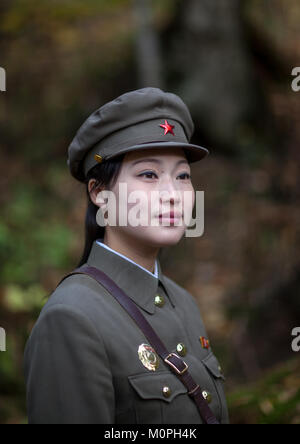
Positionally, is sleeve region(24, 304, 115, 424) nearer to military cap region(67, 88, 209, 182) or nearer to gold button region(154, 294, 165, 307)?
gold button region(154, 294, 165, 307)

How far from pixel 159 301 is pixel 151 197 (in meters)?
0.50

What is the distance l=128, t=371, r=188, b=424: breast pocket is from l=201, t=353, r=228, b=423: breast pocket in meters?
0.18

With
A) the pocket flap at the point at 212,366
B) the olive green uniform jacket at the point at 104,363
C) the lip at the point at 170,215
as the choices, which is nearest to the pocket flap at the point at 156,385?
the olive green uniform jacket at the point at 104,363

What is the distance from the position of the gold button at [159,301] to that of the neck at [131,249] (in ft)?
0.48

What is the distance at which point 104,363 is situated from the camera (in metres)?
1.90

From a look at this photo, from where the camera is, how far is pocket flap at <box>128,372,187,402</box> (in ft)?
6.37

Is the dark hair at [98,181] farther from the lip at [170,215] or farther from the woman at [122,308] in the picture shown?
the lip at [170,215]

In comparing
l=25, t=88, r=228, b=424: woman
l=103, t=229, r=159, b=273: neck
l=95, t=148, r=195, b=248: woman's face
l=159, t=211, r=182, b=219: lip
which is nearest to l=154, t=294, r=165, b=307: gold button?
l=25, t=88, r=228, b=424: woman

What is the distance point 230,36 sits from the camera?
28.2 feet

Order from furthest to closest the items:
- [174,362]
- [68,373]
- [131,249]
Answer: [131,249], [174,362], [68,373]

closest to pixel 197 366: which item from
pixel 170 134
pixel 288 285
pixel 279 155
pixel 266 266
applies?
pixel 170 134

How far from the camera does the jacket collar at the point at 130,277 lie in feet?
7.34

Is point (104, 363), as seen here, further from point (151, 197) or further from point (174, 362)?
point (151, 197)

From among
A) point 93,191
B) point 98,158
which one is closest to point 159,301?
point 93,191
